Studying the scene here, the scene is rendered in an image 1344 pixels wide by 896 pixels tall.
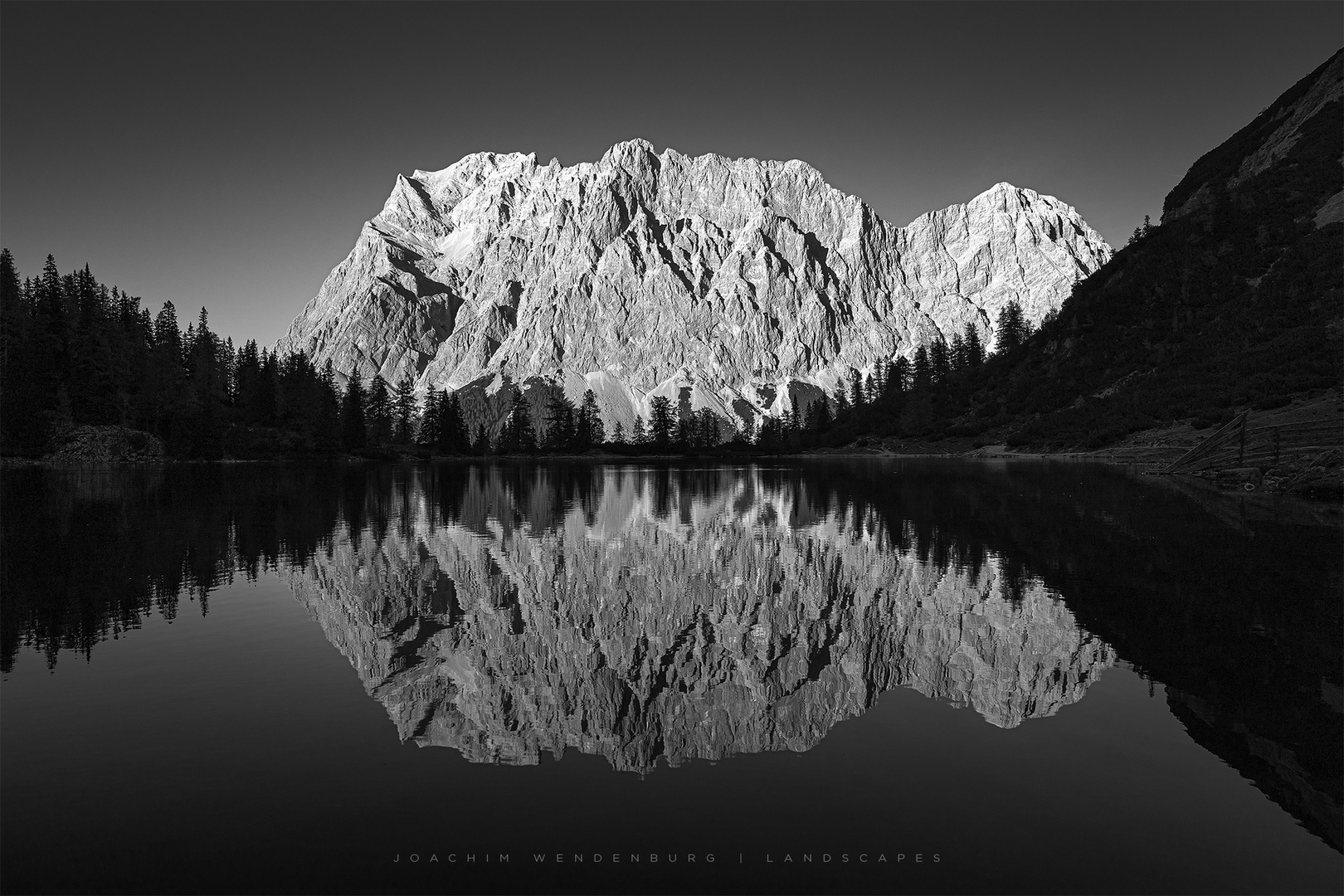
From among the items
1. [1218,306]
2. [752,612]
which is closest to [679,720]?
[752,612]

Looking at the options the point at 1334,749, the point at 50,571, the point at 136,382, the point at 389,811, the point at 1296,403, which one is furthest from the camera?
the point at 136,382

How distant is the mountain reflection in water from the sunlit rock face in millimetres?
77

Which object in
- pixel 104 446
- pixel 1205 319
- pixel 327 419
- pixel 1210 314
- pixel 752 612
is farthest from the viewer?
pixel 327 419

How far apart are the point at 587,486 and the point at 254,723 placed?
59.9 m

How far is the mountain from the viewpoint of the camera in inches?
3701

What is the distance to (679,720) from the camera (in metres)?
12.8

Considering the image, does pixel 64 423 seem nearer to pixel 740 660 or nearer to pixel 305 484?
pixel 305 484

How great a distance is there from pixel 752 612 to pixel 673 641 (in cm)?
334

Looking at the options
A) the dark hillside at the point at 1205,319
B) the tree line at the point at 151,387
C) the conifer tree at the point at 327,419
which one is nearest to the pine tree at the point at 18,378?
the tree line at the point at 151,387

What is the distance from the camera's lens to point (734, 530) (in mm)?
35969

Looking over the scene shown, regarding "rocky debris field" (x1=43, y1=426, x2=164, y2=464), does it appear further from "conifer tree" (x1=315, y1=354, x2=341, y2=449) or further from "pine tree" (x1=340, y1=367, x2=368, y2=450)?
"pine tree" (x1=340, y1=367, x2=368, y2=450)

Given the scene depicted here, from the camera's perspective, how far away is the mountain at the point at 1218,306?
308ft

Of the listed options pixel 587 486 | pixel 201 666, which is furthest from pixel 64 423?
pixel 201 666

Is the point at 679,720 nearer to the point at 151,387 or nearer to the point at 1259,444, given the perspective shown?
the point at 1259,444
